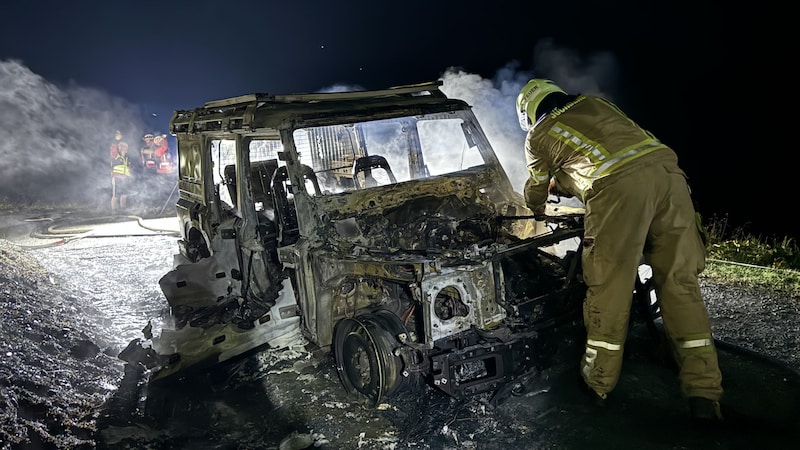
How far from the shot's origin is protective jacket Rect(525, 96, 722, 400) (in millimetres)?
2863

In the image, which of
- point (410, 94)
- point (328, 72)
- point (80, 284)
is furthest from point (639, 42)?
point (80, 284)

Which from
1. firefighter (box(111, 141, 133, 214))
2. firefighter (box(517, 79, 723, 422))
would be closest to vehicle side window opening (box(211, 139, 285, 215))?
firefighter (box(517, 79, 723, 422))

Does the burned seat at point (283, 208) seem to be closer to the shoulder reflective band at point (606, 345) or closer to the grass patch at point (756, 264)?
the shoulder reflective band at point (606, 345)

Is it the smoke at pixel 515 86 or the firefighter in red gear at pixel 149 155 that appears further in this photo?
the firefighter in red gear at pixel 149 155

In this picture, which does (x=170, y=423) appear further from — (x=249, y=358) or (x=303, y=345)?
(x=303, y=345)

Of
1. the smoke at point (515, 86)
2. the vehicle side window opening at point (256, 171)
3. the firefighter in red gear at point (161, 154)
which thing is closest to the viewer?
the vehicle side window opening at point (256, 171)

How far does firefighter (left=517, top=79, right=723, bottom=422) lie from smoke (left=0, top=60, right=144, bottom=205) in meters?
15.5

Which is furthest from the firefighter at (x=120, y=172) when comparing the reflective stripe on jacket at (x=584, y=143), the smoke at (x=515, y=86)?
the reflective stripe on jacket at (x=584, y=143)

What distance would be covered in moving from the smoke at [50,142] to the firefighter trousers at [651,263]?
15.6 m

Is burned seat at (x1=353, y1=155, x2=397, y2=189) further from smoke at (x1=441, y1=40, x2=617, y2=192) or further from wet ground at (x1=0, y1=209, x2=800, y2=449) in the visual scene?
smoke at (x1=441, y1=40, x2=617, y2=192)

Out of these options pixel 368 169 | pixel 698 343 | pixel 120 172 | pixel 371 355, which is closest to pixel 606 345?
pixel 698 343

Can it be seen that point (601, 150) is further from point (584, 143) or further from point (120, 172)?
point (120, 172)

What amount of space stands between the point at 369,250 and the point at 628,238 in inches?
60.7

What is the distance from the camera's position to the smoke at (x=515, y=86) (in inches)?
296
